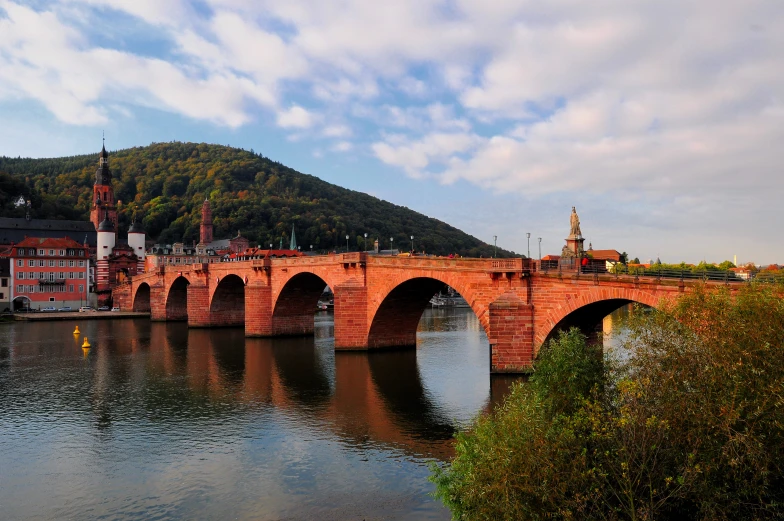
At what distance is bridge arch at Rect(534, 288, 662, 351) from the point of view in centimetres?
2452

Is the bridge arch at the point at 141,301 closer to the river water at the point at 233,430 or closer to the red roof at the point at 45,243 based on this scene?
the red roof at the point at 45,243

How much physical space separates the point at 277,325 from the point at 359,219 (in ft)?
333

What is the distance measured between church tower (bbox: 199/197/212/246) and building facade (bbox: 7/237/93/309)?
116 feet

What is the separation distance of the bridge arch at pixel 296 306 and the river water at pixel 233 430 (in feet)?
26.8

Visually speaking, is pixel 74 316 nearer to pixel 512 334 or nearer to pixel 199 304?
pixel 199 304

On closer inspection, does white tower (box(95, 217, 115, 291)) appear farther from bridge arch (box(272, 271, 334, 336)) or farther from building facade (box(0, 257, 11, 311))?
bridge arch (box(272, 271, 334, 336))

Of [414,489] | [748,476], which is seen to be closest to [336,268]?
[414,489]

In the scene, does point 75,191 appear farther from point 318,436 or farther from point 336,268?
point 318,436

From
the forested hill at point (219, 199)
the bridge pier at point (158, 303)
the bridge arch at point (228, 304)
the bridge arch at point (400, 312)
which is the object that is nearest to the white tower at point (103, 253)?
the bridge pier at point (158, 303)

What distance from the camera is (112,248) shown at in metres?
95.6

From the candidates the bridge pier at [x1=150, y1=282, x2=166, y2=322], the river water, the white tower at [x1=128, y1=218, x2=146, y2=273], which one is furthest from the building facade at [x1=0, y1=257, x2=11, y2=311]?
the river water

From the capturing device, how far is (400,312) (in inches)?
1565

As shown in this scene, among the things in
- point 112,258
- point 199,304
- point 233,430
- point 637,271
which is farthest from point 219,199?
point 637,271

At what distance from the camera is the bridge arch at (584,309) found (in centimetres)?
2452
